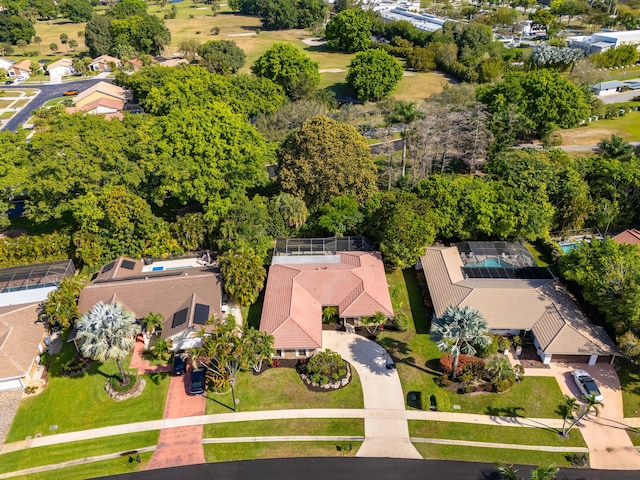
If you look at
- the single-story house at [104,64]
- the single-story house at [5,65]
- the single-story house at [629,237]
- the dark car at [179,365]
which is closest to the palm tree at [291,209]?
the dark car at [179,365]

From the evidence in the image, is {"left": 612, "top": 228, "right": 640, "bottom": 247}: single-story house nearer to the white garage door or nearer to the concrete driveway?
the concrete driveway

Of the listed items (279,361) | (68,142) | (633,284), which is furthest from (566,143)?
(68,142)

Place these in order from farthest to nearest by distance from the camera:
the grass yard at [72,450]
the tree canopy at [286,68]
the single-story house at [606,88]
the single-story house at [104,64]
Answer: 1. the single-story house at [104,64]
2. the single-story house at [606,88]
3. the tree canopy at [286,68]
4. the grass yard at [72,450]

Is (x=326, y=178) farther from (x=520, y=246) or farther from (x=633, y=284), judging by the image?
(x=633, y=284)

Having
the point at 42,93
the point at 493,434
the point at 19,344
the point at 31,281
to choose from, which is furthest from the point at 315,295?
the point at 42,93

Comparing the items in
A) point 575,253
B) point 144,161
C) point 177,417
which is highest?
point 144,161

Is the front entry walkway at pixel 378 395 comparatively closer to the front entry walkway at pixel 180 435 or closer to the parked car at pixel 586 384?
the front entry walkway at pixel 180 435
